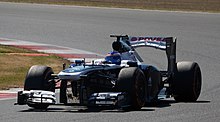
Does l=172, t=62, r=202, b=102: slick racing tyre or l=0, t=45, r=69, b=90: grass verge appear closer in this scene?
l=172, t=62, r=202, b=102: slick racing tyre

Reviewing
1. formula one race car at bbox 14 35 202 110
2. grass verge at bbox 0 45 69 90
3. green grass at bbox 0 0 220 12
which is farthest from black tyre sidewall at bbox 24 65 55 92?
green grass at bbox 0 0 220 12

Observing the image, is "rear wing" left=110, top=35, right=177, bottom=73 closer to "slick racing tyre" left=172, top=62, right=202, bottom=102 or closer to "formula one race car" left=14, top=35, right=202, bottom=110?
"formula one race car" left=14, top=35, right=202, bottom=110

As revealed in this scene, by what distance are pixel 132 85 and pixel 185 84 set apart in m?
1.82

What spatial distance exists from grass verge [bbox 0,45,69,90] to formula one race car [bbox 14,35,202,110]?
2979 millimetres

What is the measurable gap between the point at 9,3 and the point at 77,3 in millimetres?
3130

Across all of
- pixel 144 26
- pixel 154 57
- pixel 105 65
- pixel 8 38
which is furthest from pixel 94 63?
pixel 144 26

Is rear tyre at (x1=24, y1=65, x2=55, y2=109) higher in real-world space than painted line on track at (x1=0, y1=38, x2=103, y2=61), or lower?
lower

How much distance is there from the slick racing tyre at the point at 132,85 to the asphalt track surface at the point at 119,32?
0.62 feet

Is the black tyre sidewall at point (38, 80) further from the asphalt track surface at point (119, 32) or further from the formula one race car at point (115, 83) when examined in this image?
the asphalt track surface at point (119, 32)

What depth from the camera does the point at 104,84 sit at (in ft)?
43.1

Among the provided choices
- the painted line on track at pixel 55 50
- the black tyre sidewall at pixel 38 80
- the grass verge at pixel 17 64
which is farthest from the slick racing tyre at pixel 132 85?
the painted line on track at pixel 55 50

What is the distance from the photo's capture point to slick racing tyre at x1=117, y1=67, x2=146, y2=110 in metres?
12.6

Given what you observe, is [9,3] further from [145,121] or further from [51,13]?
[145,121]

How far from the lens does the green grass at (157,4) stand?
36.4 metres
